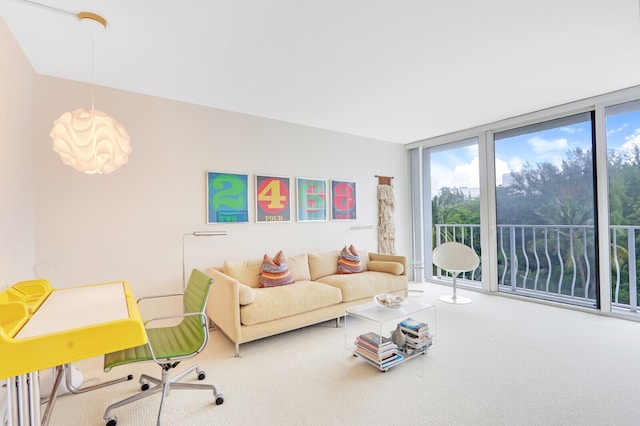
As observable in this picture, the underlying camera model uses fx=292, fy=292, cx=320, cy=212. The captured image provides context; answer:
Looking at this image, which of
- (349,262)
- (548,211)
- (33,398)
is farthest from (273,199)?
(548,211)

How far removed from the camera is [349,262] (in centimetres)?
406

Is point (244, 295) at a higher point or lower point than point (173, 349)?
higher

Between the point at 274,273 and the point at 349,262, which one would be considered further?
the point at 349,262

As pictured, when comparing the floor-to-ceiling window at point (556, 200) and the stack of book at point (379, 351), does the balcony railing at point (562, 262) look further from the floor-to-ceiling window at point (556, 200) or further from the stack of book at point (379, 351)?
the stack of book at point (379, 351)

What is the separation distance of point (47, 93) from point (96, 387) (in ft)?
8.40

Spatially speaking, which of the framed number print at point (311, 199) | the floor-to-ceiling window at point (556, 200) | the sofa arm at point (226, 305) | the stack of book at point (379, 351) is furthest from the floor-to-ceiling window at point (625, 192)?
the sofa arm at point (226, 305)

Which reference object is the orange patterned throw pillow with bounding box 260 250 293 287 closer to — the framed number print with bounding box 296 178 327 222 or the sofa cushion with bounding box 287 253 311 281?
the sofa cushion with bounding box 287 253 311 281

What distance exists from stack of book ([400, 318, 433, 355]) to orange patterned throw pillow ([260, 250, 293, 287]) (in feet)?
4.70

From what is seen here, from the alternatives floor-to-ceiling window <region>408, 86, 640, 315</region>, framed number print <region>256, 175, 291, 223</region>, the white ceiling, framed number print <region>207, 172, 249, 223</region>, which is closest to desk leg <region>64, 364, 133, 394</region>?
framed number print <region>207, 172, 249, 223</region>

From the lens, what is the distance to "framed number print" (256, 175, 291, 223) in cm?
380

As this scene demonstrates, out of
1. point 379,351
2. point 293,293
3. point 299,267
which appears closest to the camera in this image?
point 379,351

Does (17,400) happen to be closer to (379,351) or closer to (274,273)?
(379,351)

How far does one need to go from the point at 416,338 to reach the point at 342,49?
251 cm

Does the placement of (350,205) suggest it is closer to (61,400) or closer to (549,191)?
(549,191)
